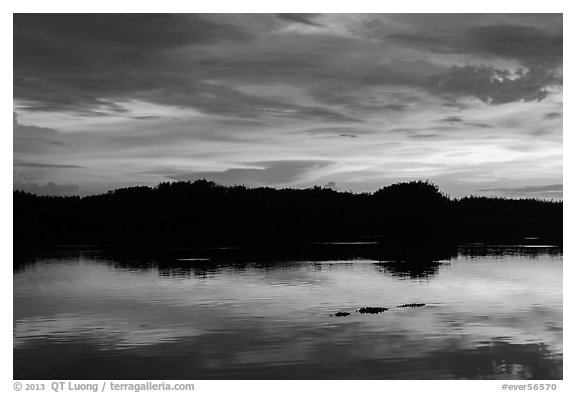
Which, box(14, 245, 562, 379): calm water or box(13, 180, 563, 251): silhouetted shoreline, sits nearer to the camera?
box(14, 245, 562, 379): calm water

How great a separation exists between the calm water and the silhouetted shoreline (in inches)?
805

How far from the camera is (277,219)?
92125 millimetres

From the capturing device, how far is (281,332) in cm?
2536

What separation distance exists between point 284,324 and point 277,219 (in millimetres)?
65113

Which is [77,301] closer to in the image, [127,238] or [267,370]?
[267,370]

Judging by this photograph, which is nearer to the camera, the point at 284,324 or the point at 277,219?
the point at 284,324

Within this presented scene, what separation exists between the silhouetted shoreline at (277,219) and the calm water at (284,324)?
2044 centimetres

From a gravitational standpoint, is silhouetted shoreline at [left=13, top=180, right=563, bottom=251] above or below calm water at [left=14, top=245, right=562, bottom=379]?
above

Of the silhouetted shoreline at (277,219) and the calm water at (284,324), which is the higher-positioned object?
the silhouetted shoreline at (277,219)

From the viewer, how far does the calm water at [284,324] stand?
20531 millimetres

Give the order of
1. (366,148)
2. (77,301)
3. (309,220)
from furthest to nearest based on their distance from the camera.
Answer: (309,220) < (366,148) < (77,301)

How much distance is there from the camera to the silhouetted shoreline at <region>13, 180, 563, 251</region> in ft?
244
